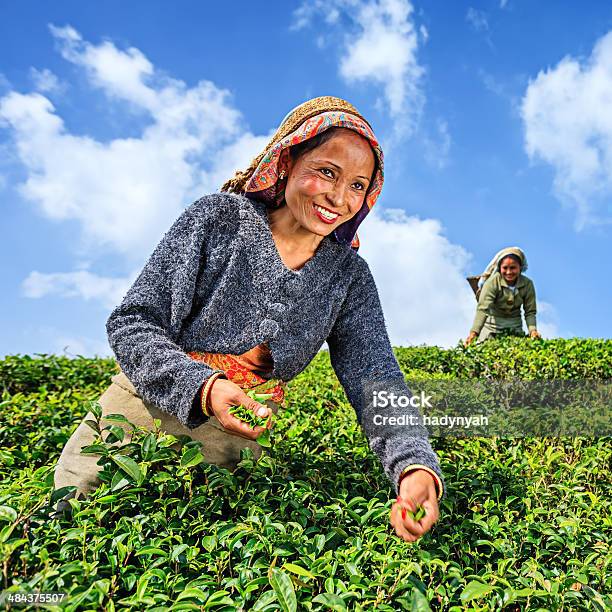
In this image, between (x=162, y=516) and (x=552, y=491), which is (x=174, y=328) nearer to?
(x=162, y=516)

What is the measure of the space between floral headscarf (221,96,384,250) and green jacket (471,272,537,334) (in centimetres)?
669

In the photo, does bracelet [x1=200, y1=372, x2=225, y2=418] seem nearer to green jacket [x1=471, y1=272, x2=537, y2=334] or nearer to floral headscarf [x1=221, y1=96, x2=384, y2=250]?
floral headscarf [x1=221, y1=96, x2=384, y2=250]

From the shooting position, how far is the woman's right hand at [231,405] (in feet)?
5.72

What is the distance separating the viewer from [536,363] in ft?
18.7

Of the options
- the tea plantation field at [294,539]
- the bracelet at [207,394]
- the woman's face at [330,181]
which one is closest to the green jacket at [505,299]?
the tea plantation field at [294,539]

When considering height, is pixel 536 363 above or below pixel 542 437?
above

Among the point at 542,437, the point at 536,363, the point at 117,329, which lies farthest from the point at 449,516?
the point at 536,363

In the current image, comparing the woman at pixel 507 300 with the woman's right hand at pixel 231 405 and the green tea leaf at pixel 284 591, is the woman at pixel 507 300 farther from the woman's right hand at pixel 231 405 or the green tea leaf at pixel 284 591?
the green tea leaf at pixel 284 591

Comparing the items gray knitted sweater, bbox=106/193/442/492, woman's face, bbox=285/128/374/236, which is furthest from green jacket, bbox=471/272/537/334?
woman's face, bbox=285/128/374/236

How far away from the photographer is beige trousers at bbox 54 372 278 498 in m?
2.04

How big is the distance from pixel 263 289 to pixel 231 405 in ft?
1.84

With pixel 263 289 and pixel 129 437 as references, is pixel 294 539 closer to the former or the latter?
pixel 129 437

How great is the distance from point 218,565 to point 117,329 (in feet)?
2.96

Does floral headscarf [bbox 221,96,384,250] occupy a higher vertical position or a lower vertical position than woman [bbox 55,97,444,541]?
higher
